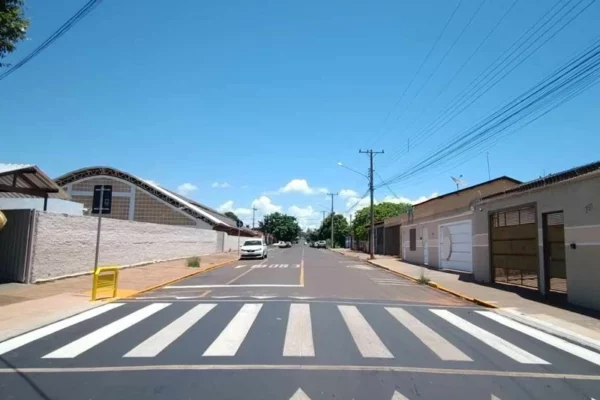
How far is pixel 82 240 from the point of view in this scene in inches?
777

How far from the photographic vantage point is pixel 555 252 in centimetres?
1555

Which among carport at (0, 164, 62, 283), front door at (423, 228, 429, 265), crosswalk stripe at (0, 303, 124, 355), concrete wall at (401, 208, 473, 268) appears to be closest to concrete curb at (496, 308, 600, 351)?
crosswalk stripe at (0, 303, 124, 355)

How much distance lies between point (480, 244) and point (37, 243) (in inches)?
→ 707

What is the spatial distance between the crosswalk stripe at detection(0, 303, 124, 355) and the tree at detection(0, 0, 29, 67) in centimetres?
541

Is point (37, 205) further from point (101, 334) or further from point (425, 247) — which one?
point (101, 334)

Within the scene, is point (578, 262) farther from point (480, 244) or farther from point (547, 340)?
point (480, 244)

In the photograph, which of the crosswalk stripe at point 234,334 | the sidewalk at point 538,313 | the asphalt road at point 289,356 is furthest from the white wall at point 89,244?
the sidewalk at point 538,313

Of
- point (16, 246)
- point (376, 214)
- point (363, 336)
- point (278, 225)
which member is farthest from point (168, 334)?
point (278, 225)

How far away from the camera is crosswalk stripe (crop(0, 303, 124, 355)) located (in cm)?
815

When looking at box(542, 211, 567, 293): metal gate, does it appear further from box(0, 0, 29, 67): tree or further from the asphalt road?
box(0, 0, 29, 67): tree

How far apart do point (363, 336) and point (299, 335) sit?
121cm

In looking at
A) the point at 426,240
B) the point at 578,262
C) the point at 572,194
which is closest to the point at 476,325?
the point at 578,262

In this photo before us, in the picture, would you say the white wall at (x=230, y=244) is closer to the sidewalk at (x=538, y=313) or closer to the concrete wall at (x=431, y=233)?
the concrete wall at (x=431, y=233)

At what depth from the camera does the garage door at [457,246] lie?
25.9 m
